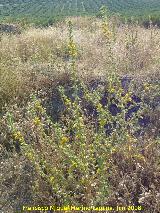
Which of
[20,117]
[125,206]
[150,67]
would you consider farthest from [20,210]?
[150,67]

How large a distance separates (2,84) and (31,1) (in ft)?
97.9

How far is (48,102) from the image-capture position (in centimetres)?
488

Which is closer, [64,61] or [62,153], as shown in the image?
[62,153]

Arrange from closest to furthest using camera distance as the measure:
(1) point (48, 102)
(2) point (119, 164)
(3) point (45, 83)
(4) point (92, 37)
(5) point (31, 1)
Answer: (2) point (119, 164)
(1) point (48, 102)
(3) point (45, 83)
(4) point (92, 37)
(5) point (31, 1)

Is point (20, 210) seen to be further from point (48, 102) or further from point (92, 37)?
point (92, 37)

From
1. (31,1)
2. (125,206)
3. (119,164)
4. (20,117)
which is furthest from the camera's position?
(31,1)

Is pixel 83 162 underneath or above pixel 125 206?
above

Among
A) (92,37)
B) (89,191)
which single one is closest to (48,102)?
(89,191)

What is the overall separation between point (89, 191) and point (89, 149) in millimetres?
493

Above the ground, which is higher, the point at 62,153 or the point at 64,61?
the point at 64,61

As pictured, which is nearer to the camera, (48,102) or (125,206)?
(125,206)

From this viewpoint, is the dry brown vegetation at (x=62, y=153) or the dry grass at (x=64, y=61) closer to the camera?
the dry brown vegetation at (x=62, y=153)

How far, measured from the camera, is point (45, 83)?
520 cm

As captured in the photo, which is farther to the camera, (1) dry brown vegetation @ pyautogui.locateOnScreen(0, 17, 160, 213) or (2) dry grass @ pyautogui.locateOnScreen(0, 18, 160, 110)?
(2) dry grass @ pyautogui.locateOnScreen(0, 18, 160, 110)
